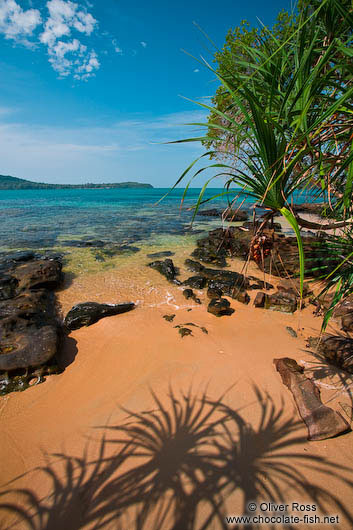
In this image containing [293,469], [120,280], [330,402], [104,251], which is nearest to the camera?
[293,469]

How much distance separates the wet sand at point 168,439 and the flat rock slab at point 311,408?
10cm

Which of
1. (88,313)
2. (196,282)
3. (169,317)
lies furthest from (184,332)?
(196,282)

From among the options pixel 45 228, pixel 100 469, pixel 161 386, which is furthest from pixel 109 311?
pixel 45 228

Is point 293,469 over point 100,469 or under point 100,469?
over

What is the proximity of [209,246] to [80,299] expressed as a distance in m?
7.20

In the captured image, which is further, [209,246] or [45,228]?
[45,228]

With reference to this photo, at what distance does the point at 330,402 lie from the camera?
3.29 meters

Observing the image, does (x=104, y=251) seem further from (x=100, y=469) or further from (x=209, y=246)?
(x=100, y=469)

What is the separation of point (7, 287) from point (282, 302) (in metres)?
7.94

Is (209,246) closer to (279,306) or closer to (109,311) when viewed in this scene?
(279,306)

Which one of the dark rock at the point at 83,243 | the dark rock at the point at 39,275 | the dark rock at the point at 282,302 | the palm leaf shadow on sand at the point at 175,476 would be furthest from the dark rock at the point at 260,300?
the dark rock at the point at 83,243

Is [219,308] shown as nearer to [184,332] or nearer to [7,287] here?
[184,332]

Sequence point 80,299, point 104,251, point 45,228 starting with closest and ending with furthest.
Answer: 1. point 80,299
2. point 104,251
3. point 45,228

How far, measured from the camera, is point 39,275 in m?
7.47
